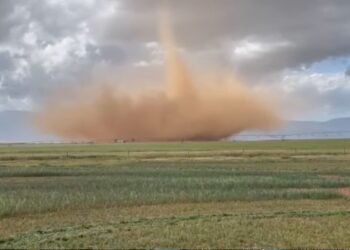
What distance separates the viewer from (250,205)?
29.8 meters

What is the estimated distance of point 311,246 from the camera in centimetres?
1762

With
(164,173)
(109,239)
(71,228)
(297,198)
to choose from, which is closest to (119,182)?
(164,173)

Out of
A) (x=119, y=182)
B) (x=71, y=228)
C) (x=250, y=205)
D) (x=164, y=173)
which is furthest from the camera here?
(x=164, y=173)

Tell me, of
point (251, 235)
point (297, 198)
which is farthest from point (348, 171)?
point (251, 235)

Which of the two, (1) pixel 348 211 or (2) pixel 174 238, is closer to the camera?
(2) pixel 174 238

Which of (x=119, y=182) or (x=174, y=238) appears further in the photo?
(x=119, y=182)

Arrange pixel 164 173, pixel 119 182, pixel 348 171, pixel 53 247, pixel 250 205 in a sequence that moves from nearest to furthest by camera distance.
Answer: pixel 53 247 < pixel 250 205 < pixel 119 182 < pixel 164 173 < pixel 348 171

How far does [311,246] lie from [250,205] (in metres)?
12.2

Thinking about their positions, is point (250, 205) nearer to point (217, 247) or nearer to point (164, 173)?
point (217, 247)

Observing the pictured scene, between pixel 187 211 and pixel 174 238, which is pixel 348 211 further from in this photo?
pixel 174 238

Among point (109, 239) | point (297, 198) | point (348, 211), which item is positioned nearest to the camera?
point (109, 239)

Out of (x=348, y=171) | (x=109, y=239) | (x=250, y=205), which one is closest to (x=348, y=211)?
(x=250, y=205)

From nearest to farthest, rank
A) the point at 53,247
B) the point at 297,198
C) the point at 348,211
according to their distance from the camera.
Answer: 1. the point at 53,247
2. the point at 348,211
3. the point at 297,198

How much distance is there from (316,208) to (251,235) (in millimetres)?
10284
